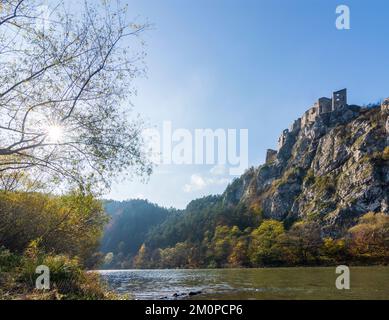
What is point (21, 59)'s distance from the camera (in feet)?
57.2

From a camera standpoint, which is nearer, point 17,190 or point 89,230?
point 17,190

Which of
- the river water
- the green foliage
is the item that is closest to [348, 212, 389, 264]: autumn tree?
the river water

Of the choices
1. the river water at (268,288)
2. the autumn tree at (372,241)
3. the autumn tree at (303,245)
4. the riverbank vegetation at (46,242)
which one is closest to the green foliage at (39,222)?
the riverbank vegetation at (46,242)

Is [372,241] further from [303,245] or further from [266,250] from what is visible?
[266,250]

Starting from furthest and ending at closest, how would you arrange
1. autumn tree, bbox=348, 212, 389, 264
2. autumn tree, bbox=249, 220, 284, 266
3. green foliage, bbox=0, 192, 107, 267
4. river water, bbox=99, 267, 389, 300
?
autumn tree, bbox=249, 220, 284, 266
autumn tree, bbox=348, 212, 389, 264
river water, bbox=99, 267, 389, 300
green foliage, bbox=0, 192, 107, 267

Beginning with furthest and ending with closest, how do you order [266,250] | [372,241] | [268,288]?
[266,250] → [372,241] → [268,288]

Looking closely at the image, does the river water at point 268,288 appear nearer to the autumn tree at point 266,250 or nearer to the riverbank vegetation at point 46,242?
the riverbank vegetation at point 46,242

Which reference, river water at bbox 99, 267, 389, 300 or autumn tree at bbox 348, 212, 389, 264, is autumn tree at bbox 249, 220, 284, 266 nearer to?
autumn tree at bbox 348, 212, 389, 264

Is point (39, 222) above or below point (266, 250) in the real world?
above

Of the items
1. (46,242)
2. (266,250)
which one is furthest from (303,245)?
(46,242)

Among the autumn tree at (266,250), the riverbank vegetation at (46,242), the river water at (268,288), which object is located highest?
the riverbank vegetation at (46,242)

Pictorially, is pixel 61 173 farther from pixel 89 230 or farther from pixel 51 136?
pixel 89 230
